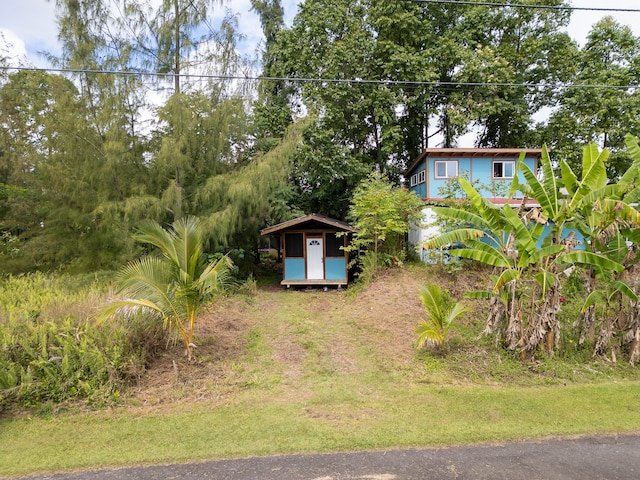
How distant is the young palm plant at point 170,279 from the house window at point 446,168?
1161 cm

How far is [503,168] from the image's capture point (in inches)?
588

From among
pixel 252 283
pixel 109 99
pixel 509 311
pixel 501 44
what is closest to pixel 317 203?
pixel 252 283

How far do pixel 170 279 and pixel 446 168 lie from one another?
12.5m

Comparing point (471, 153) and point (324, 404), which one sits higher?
point (471, 153)

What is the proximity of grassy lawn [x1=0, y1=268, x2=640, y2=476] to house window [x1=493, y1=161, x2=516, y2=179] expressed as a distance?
924 centimetres

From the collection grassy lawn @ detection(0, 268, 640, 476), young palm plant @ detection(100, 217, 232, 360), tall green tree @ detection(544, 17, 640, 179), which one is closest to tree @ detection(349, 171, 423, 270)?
grassy lawn @ detection(0, 268, 640, 476)

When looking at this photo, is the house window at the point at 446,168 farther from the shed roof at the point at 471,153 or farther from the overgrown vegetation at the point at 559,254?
the overgrown vegetation at the point at 559,254

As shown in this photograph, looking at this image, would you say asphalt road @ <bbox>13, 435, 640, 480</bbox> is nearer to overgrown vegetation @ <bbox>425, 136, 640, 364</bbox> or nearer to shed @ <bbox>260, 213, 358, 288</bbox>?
overgrown vegetation @ <bbox>425, 136, 640, 364</bbox>

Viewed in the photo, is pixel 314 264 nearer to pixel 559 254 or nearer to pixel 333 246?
pixel 333 246

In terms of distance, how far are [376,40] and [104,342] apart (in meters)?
18.7

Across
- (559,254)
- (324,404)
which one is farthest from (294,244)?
(559,254)

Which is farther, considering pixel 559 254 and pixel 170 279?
pixel 559 254

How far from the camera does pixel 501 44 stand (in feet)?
59.0

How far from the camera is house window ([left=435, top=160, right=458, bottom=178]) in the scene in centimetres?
1495
